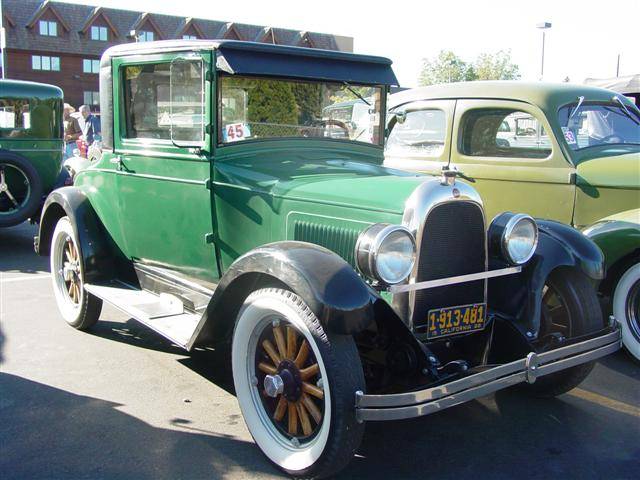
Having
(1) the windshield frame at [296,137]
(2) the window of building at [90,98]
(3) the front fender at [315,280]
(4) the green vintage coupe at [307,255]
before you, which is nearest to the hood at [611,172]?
(4) the green vintage coupe at [307,255]

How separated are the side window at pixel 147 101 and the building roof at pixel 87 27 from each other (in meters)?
43.3

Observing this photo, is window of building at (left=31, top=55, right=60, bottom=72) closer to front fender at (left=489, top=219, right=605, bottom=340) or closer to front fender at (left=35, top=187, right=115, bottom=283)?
front fender at (left=35, top=187, right=115, bottom=283)

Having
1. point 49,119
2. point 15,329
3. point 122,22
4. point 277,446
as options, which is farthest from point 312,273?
point 122,22

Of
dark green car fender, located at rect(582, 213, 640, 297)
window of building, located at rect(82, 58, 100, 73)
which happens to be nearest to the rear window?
dark green car fender, located at rect(582, 213, 640, 297)

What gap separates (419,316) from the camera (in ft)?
9.87

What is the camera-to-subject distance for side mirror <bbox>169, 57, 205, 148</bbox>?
364 centimetres

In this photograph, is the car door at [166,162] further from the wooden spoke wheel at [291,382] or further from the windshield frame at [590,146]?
the windshield frame at [590,146]

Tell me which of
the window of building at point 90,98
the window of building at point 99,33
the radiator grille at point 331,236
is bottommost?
the radiator grille at point 331,236

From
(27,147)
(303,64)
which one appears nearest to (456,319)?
(303,64)

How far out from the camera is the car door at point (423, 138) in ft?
18.6

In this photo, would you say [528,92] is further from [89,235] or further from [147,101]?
[89,235]

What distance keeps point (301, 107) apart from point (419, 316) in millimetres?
1572

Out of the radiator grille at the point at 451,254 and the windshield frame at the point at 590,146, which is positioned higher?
the windshield frame at the point at 590,146

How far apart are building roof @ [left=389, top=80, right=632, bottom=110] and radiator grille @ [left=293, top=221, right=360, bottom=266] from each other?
281 centimetres
